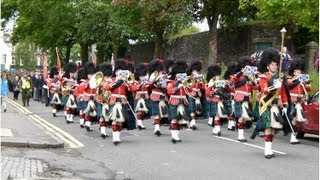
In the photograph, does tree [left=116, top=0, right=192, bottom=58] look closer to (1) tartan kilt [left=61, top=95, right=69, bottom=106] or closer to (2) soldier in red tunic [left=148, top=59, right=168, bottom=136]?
(1) tartan kilt [left=61, top=95, right=69, bottom=106]

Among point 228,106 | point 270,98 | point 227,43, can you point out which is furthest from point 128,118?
point 227,43

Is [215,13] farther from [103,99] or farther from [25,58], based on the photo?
[25,58]

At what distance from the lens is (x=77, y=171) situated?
10.3m

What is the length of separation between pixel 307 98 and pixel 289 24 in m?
14.2

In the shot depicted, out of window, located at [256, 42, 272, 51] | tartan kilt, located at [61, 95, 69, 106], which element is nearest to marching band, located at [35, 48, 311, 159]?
tartan kilt, located at [61, 95, 69, 106]

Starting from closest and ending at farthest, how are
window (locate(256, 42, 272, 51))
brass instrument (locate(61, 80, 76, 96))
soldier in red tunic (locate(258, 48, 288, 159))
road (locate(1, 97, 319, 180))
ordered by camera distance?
road (locate(1, 97, 319, 180))
soldier in red tunic (locate(258, 48, 288, 159))
brass instrument (locate(61, 80, 76, 96))
window (locate(256, 42, 272, 51))

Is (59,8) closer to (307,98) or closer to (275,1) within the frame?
(275,1)

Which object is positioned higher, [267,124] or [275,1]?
[275,1]

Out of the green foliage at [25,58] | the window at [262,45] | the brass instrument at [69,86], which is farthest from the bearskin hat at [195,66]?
the green foliage at [25,58]

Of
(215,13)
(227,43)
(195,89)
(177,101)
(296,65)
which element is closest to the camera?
(296,65)

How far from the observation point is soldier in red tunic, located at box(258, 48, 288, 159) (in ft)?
38.9

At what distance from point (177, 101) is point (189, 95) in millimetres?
1604

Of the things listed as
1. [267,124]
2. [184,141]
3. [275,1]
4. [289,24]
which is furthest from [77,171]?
[289,24]

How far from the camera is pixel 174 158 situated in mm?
11719
